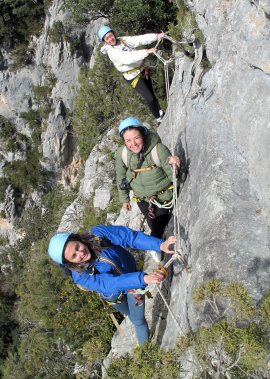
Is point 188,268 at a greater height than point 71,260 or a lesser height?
lesser

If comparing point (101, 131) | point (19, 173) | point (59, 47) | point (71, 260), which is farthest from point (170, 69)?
point (19, 173)

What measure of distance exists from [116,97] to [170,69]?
4189 millimetres

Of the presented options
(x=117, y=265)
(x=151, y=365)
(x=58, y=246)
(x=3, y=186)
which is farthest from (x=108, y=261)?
(x=3, y=186)

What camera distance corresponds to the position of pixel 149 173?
5562 millimetres

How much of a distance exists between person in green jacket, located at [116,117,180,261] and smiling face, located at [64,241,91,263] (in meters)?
1.75

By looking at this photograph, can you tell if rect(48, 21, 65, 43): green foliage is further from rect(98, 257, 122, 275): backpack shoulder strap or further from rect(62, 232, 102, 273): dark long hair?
rect(98, 257, 122, 275): backpack shoulder strap

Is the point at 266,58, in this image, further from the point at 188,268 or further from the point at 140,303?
the point at 140,303

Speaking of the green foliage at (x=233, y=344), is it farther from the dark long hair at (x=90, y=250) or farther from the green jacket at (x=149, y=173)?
the green jacket at (x=149, y=173)

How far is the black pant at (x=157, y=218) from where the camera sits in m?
6.16

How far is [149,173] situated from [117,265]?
1.67 m

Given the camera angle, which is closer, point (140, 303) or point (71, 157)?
point (140, 303)

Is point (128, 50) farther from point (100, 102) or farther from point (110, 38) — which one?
point (100, 102)

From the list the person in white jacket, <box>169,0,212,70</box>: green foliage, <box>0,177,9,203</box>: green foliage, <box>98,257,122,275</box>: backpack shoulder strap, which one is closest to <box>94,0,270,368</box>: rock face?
<box>169,0,212,70</box>: green foliage

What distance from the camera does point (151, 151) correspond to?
17.7 feet
